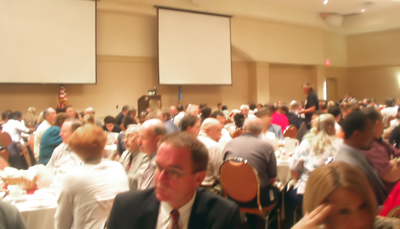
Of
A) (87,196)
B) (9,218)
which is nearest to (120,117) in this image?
(87,196)

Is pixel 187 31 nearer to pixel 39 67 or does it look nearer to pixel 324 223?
pixel 39 67

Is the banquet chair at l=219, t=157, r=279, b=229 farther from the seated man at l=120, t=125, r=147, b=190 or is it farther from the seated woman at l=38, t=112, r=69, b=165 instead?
the seated woman at l=38, t=112, r=69, b=165

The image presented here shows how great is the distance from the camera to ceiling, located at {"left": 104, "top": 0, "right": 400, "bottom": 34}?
39.8 feet

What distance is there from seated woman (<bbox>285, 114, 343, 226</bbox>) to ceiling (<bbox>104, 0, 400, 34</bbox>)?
9119 millimetres

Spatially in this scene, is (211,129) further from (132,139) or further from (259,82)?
(259,82)

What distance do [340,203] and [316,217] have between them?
109mm

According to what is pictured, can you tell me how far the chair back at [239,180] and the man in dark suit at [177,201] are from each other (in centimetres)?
190

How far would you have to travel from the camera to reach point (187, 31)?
477 inches

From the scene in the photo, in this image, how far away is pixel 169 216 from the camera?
1438 millimetres

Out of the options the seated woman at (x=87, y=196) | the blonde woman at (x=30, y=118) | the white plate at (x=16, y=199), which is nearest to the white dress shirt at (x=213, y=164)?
the seated woman at (x=87, y=196)

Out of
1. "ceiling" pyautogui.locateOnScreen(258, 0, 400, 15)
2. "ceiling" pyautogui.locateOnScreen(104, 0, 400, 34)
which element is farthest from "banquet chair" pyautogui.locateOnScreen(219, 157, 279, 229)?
"ceiling" pyautogui.locateOnScreen(258, 0, 400, 15)

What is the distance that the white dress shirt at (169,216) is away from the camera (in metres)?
1.44

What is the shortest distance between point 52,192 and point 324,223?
260 cm

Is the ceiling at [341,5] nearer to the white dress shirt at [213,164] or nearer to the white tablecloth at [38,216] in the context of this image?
the white dress shirt at [213,164]
